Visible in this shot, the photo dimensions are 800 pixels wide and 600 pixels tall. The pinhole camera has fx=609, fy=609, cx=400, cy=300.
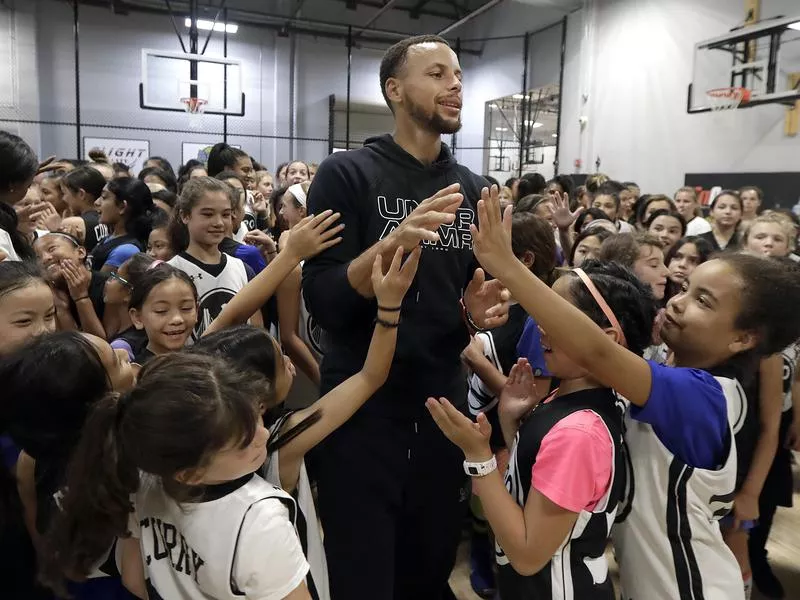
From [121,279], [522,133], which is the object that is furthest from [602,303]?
[522,133]

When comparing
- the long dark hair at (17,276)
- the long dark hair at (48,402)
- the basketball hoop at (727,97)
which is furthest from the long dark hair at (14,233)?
the basketball hoop at (727,97)

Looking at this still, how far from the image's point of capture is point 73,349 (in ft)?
4.18

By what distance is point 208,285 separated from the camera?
244 centimetres

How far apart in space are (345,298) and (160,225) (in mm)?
2016

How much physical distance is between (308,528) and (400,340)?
Result: 49cm

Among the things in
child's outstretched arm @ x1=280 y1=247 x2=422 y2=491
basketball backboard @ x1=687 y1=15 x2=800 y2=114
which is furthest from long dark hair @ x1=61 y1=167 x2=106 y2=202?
basketball backboard @ x1=687 y1=15 x2=800 y2=114

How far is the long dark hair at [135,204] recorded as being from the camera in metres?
3.27

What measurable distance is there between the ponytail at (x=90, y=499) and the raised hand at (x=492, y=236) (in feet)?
2.42

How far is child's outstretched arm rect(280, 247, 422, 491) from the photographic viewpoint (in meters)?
1.36

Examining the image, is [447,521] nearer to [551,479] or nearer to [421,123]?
[551,479]

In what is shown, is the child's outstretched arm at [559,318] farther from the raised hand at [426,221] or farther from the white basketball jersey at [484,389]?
the white basketball jersey at [484,389]

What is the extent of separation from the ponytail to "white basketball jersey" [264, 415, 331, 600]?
332 millimetres

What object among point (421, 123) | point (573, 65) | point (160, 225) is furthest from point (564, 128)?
point (421, 123)

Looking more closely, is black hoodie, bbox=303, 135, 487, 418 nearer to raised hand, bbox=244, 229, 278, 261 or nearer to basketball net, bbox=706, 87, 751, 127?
raised hand, bbox=244, 229, 278, 261
